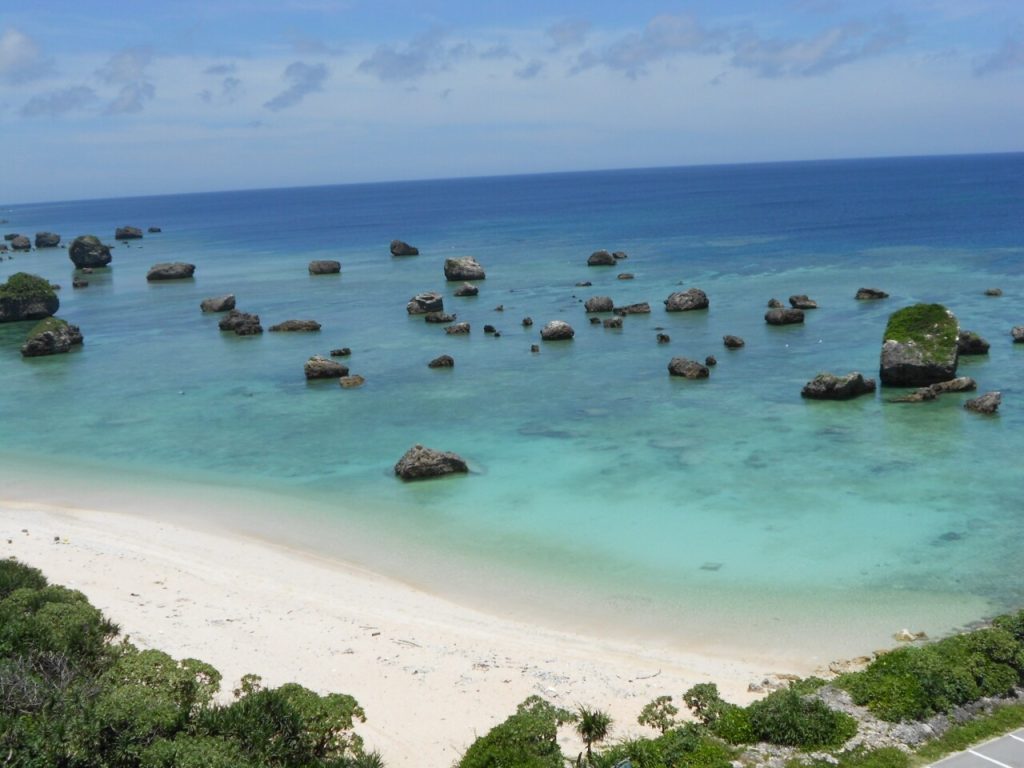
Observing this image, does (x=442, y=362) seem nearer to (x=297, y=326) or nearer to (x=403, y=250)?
(x=297, y=326)

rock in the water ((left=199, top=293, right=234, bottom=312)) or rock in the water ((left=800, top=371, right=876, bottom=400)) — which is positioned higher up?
rock in the water ((left=800, top=371, right=876, bottom=400))

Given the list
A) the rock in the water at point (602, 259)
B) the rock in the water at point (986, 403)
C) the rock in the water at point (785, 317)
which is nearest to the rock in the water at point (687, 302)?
the rock in the water at point (785, 317)

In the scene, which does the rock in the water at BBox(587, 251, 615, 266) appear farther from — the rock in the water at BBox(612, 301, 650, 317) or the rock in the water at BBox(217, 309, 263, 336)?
the rock in the water at BBox(217, 309, 263, 336)

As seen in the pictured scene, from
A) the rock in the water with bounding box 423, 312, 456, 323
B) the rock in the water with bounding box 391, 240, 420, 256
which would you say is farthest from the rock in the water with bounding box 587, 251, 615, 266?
the rock in the water with bounding box 423, 312, 456, 323

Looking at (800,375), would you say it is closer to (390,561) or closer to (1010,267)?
(390,561)

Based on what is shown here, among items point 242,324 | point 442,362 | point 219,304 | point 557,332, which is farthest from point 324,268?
point 442,362

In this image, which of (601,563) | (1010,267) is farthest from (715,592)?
(1010,267)
